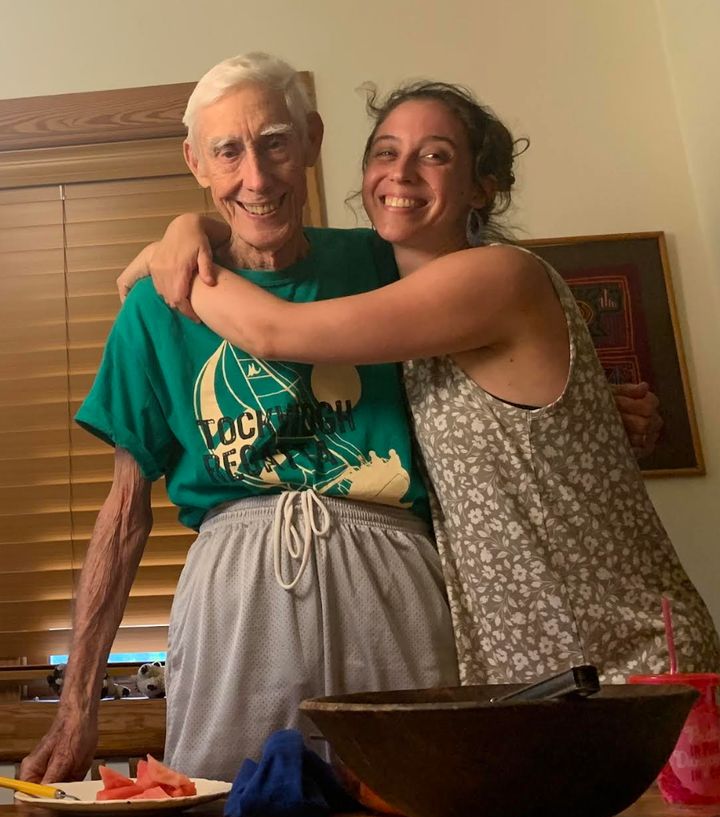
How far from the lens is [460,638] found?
1.26 meters

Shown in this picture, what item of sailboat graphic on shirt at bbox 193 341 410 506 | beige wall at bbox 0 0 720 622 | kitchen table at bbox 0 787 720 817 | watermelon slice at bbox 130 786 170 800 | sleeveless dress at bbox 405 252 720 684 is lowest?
kitchen table at bbox 0 787 720 817

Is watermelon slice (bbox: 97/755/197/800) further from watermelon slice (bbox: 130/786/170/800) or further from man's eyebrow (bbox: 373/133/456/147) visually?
man's eyebrow (bbox: 373/133/456/147)

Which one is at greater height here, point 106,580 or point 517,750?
point 106,580

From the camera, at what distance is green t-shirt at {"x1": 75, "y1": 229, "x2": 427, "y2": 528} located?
1300 mm

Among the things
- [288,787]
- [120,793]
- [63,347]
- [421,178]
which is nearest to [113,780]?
[120,793]

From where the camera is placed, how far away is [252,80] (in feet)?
4.70

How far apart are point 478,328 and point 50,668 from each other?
1270 millimetres

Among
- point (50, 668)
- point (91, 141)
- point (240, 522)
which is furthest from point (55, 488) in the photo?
point (240, 522)

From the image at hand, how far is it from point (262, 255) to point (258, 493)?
35cm

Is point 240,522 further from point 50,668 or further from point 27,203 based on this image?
point 27,203

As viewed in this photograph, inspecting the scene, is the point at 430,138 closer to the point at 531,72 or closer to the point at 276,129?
the point at 276,129

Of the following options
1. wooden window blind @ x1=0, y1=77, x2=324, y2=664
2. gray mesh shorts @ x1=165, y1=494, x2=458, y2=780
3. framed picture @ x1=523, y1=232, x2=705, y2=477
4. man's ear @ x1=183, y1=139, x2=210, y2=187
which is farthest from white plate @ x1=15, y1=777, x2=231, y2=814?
framed picture @ x1=523, y1=232, x2=705, y2=477

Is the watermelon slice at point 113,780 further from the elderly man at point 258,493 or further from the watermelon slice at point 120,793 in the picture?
the elderly man at point 258,493

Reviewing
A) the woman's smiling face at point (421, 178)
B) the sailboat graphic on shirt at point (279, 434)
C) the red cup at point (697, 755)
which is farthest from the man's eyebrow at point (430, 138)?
the red cup at point (697, 755)
